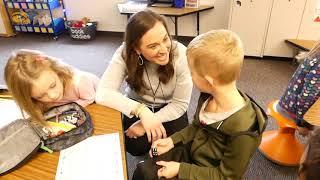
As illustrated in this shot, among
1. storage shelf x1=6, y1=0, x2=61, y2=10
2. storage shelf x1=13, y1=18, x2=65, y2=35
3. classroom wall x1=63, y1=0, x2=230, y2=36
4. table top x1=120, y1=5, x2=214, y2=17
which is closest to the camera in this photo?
table top x1=120, y1=5, x2=214, y2=17

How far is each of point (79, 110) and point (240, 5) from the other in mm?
2501

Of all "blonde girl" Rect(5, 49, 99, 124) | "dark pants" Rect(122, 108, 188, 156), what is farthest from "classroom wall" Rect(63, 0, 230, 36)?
"blonde girl" Rect(5, 49, 99, 124)

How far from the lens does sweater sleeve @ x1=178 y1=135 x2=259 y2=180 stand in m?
0.85

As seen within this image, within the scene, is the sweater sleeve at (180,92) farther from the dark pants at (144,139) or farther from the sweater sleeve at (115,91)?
the sweater sleeve at (115,91)

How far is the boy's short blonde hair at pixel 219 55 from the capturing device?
835mm

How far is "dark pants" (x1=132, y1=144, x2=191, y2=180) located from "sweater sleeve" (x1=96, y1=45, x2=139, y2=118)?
0.25 meters

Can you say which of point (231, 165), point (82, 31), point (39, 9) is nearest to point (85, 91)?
point (231, 165)

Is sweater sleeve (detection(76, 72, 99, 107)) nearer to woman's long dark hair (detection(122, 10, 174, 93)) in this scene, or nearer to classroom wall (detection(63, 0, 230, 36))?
woman's long dark hair (detection(122, 10, 174, 93))

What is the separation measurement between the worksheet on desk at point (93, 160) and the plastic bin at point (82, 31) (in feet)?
10.6

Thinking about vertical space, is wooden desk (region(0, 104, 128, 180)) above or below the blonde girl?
below

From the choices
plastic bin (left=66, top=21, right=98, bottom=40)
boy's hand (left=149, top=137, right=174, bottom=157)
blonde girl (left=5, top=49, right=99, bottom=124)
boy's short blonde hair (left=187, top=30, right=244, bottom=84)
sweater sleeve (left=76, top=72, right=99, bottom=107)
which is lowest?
plastic bin (left=66, top=21, right=98, bottom=40)

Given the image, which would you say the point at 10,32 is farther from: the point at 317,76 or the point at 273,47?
A: the point at 317,76

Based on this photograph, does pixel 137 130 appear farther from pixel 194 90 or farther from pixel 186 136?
pixel 194 90

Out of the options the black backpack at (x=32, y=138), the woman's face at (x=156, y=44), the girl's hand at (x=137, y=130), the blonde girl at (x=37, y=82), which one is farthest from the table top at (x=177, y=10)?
the black backpack at (x=32, y=138)
